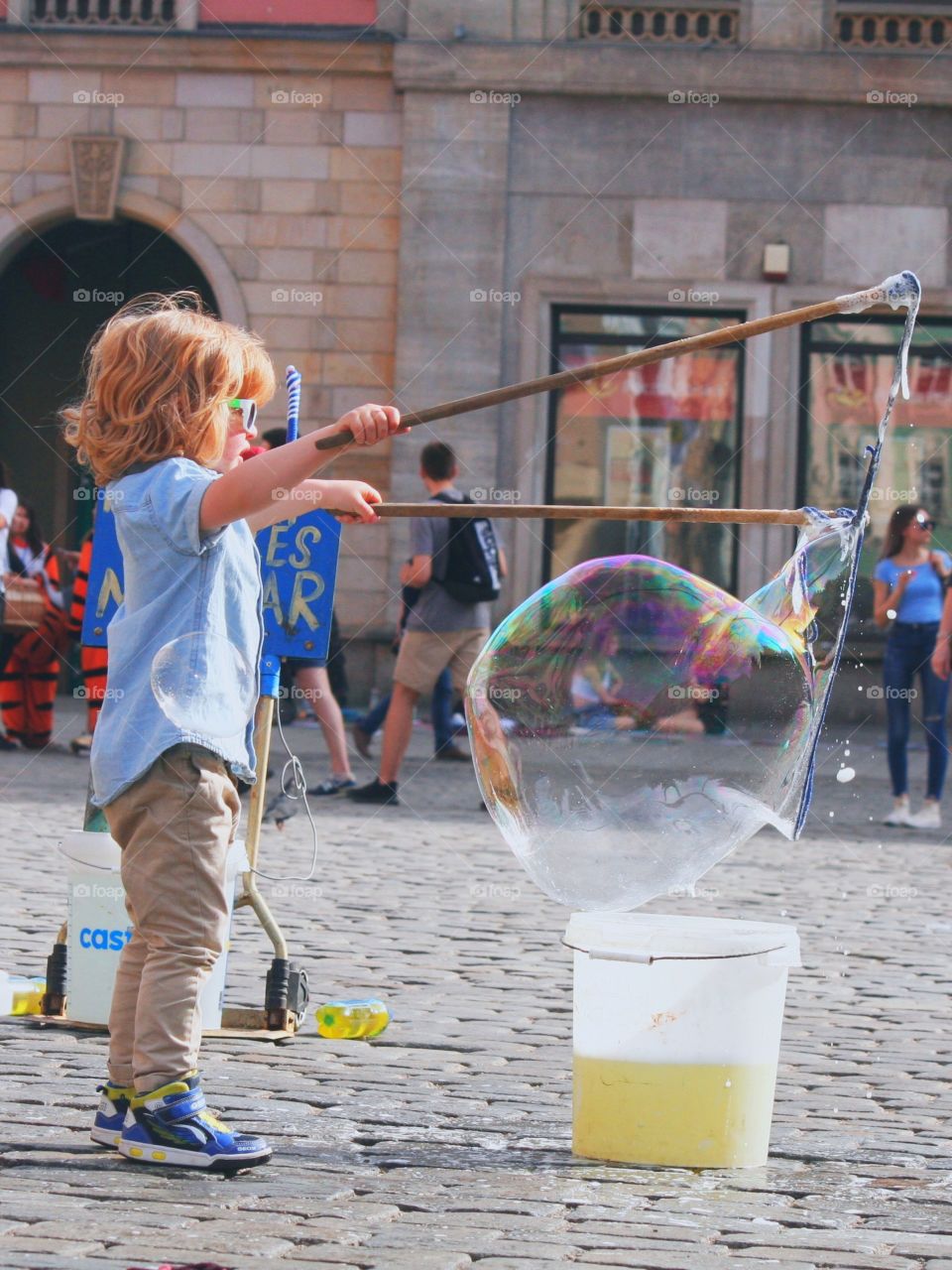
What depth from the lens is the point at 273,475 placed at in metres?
3.43

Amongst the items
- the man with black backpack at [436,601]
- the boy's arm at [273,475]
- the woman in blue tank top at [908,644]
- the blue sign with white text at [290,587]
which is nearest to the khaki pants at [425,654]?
the man with black backpack at [436,601]

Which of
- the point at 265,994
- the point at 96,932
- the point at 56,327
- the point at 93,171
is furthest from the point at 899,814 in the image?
the point at 56,327

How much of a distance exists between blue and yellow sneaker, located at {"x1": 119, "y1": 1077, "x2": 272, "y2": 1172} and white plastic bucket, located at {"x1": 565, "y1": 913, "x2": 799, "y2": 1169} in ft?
2.12

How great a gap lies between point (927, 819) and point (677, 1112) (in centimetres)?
686

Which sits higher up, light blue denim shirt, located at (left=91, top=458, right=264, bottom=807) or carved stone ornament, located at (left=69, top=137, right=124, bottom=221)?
carved stone ornament, located at (left=69, top=137, right=124, bottom=221)

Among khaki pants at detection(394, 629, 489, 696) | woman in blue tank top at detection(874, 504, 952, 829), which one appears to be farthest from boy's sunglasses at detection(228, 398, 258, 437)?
woman in blue tank top at detection(874, 504, 952, 829)

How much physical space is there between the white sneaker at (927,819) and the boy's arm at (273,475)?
7.08m

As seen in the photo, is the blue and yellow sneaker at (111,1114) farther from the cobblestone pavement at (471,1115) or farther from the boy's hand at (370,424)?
the boy's hand at (370,424)

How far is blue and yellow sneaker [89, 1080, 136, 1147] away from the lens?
362 cm

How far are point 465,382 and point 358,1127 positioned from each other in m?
11.8

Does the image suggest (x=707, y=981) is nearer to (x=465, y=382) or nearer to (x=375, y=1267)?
(x=375, y=1267)

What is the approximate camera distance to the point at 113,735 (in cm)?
362

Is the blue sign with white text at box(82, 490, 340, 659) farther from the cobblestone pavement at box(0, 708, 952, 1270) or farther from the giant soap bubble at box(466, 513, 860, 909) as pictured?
the giant soap bubble at box(466, 513, 860, 909)

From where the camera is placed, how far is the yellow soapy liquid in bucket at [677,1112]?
11.9ft
